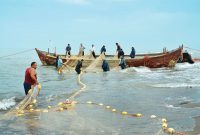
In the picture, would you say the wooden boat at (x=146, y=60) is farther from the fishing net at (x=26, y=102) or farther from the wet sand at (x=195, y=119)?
the fishing net at (x=26, y=102)

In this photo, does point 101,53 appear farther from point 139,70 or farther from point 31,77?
point 31,77

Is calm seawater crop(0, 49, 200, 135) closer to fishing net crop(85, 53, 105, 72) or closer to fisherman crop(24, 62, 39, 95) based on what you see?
fisherman crop(24, 62, 39, 95)

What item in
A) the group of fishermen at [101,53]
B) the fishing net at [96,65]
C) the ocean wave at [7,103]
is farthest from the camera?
the fishing net at [96,65]

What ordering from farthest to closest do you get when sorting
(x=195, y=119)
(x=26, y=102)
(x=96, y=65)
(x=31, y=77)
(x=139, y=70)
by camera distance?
(x=139, y=70), (x=96, y=65), (x=31, y=77), (x=26, y=102), (x=195, y=119)

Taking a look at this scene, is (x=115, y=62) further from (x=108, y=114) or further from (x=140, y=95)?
(x=108, y=114)

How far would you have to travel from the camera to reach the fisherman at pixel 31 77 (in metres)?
12.6

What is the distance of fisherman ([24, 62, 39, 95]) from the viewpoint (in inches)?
498

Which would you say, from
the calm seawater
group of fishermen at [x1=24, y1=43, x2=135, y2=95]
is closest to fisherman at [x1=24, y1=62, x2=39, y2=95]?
group of fishermen at [x1=24, y1=43, x2=135, y2=95]

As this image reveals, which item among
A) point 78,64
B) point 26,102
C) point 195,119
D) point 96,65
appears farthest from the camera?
point 96,65

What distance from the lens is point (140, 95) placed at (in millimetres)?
15672

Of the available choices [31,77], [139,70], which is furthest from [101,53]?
[31,77]

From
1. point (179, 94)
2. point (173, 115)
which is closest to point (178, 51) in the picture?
point (179, 94)

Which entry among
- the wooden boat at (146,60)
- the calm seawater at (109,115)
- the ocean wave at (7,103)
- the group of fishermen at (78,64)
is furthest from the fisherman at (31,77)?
the wooden boat at (146,60)

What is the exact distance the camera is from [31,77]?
12742 millimetres
